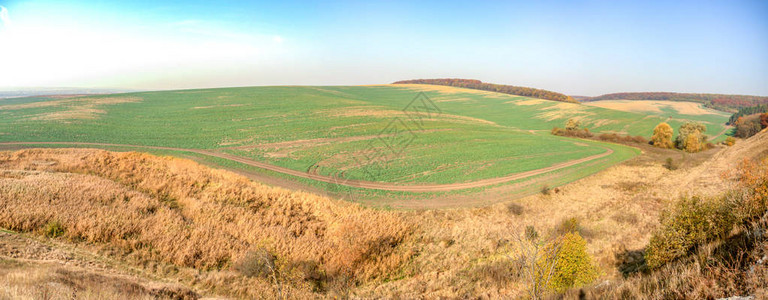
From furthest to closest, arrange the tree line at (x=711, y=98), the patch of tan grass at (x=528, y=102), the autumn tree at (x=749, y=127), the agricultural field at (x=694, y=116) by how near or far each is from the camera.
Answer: the tree line at (x=711, y=98) < the patch of tan grass at (x=528, y=102) < the agricultural field at (x=694, y=116) < the autumn tree at (x=749, y=127)

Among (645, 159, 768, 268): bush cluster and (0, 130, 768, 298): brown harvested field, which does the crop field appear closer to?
(0, 130, 768, 298): brown harvested field

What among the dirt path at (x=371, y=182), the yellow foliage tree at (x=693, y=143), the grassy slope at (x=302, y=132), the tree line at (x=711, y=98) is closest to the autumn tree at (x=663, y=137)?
the yellow foliage tree at (x=693, y=143)

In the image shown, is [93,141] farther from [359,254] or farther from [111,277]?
[359,254]

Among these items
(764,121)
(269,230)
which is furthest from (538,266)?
(764,121)

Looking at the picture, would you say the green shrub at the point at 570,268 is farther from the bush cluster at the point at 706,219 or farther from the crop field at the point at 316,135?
the crop field at the point at 316,135

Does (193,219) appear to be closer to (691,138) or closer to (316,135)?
(316,135)
